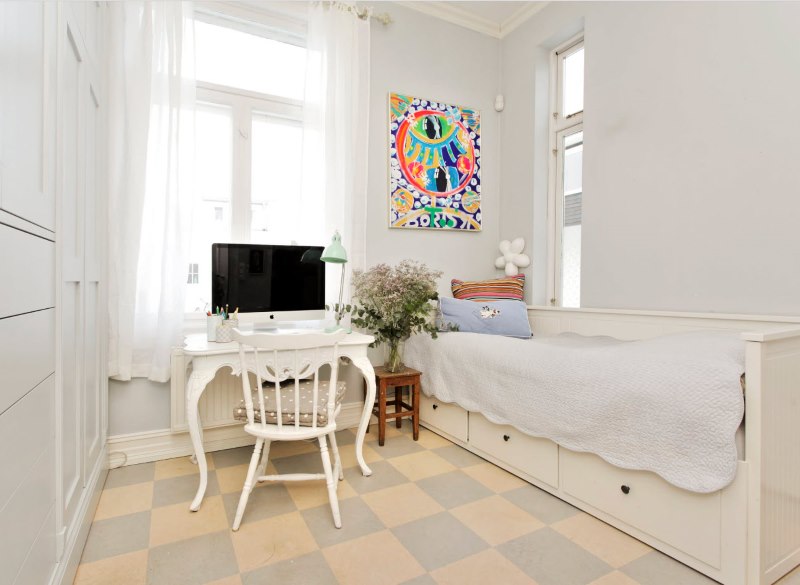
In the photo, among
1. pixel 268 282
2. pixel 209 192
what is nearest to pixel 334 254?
pixel 268 282

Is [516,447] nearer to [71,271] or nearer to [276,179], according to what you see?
[71,271]

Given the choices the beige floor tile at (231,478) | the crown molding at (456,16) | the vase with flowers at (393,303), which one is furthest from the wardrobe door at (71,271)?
the crown molding at (456,16)

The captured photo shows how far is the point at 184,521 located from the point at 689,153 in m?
2.98

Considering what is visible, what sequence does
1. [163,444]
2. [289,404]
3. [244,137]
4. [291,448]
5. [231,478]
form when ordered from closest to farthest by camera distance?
[289,404]
[231,478]
[163,444]
[291,448]
[244,137]

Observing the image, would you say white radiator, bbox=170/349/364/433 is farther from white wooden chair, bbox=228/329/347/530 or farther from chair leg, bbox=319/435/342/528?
chair leg, bbox=319/435/342/528

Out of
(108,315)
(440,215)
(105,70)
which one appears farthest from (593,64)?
(108,315)

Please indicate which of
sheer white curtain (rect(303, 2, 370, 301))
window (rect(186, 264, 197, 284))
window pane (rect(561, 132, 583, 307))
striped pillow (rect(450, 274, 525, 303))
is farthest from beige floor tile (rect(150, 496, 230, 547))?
window pane (rect(561, 132, 583, 307))

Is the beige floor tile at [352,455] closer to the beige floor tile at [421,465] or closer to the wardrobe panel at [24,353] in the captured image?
the beige floor tile at [421,465]

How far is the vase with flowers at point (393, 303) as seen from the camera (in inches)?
102

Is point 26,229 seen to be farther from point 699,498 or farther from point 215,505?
point 699,498

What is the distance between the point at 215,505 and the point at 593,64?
3291 mm

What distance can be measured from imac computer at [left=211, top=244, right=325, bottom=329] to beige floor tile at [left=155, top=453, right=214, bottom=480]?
0.80 metres

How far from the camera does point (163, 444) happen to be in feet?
7.93

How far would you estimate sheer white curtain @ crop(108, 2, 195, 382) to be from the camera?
2248 mm
